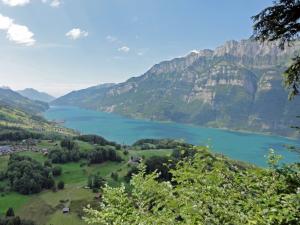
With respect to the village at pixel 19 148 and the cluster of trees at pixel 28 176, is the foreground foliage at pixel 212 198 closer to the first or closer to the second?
the cluster of trees at pixel 28 176

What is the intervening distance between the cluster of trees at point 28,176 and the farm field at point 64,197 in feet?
10.6

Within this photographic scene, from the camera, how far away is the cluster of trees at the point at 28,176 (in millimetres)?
125181

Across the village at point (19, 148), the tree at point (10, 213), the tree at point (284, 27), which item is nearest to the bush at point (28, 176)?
the tree at point (10, 213)

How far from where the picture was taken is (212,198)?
8.23 meters

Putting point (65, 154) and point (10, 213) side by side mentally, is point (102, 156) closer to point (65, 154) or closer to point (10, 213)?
point (65, 154)

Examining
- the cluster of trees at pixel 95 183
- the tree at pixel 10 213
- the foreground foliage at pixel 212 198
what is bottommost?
the tree at pixel 10 213

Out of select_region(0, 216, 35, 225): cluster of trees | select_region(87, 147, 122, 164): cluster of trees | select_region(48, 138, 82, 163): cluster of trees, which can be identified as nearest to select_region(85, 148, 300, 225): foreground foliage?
select_region(0, 216, 35, 225): cluster of trees

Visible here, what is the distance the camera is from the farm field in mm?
99938

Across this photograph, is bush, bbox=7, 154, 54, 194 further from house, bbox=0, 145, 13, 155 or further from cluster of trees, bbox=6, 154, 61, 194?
house, bbox=0, 145, 13, 155

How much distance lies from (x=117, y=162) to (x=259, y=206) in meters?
162

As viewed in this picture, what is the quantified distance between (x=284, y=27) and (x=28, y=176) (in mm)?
132624

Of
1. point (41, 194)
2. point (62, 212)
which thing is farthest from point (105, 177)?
point (62, 212)

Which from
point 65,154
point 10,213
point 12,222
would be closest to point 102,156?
point 65,154

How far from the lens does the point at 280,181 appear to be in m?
8.86
